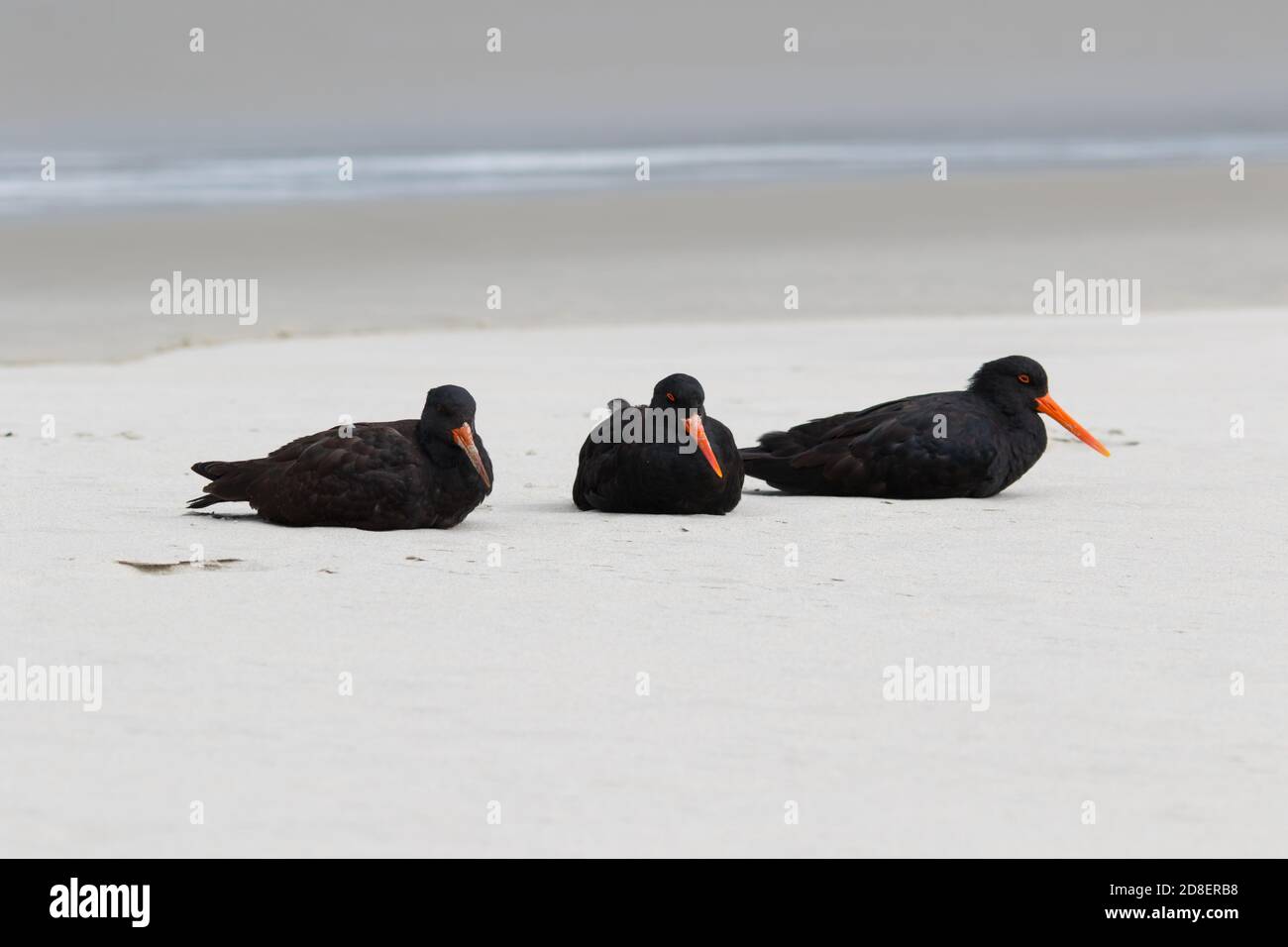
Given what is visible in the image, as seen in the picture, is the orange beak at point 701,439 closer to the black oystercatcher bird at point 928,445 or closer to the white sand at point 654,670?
the white sand at point 654,670

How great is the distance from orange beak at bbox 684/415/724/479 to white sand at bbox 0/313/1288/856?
25 centimetres

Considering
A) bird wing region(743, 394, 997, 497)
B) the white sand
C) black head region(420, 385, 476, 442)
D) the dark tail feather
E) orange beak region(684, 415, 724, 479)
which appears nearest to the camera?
the white sand

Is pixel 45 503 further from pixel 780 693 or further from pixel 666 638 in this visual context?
pixel 780 693

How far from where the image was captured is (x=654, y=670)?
17.8 feet

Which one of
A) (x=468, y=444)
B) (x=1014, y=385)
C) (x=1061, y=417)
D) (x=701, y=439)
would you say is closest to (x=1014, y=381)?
(x=1014, y=385)

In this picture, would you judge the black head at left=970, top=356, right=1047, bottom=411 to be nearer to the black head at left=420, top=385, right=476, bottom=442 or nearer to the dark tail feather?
the dark tail feather

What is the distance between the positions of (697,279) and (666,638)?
53.7 feet

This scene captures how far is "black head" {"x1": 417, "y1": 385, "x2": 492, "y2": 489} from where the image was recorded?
25.3ft

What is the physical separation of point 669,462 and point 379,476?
140cm

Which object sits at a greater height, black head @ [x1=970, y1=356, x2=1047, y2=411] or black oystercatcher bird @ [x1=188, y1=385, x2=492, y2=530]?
black head @ [x1=970, y1=356, x2=1047, y2=411]

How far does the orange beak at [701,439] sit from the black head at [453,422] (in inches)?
39.8

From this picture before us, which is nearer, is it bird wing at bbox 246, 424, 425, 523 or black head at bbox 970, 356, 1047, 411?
bird wing at bbox 246, 424, 425, 523

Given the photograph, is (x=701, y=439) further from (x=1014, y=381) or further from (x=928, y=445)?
(x=1014, y=381)

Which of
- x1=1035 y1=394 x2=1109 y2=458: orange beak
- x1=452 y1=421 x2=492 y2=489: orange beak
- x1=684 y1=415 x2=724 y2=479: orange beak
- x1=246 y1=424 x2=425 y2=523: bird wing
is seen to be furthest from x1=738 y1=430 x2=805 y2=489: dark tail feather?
x1=246 y1=424 x2=425 y2=523: bird wing
